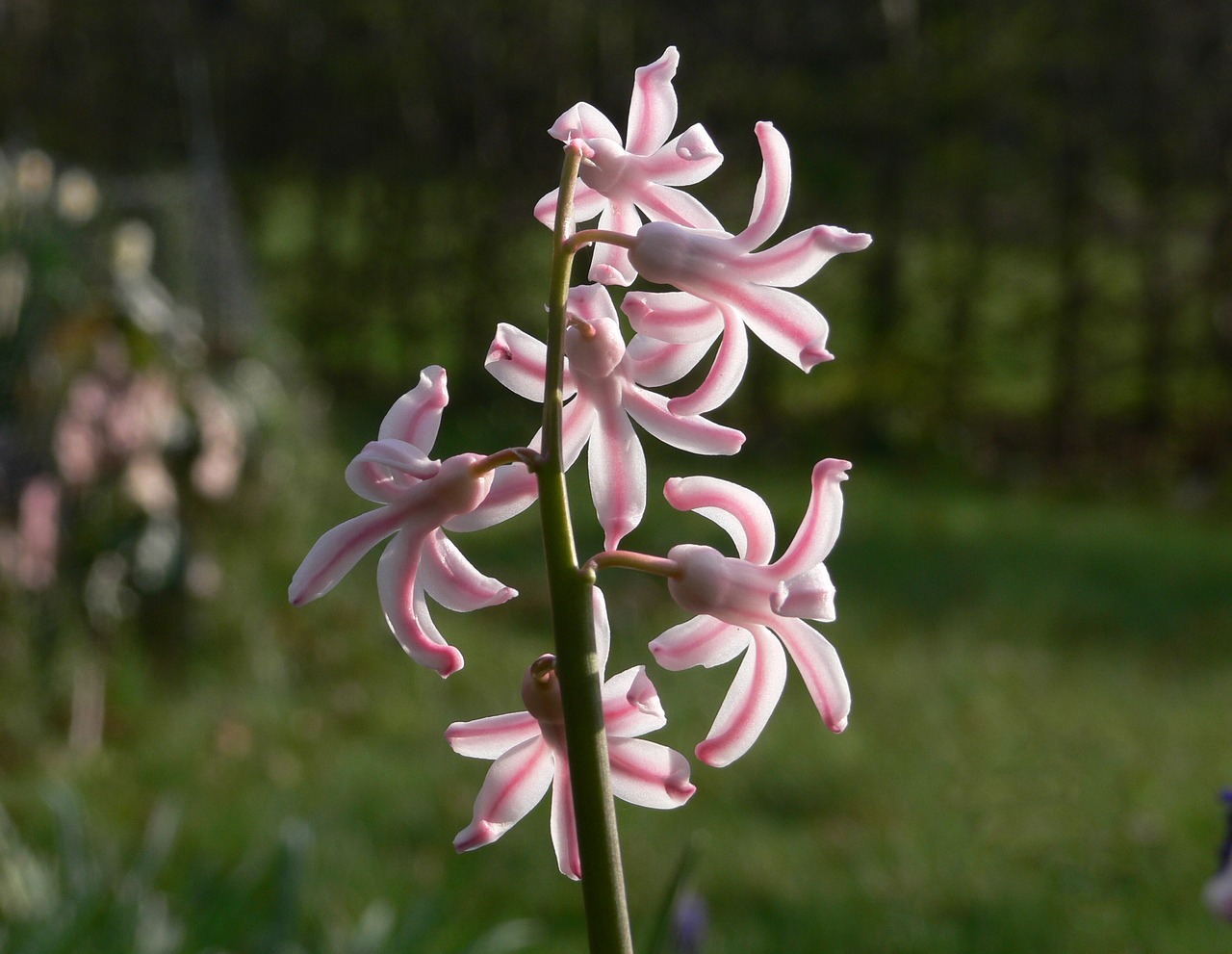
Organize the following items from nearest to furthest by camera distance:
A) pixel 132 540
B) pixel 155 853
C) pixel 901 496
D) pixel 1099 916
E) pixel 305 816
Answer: pixel 155 853 → pixel 1099 916 → pixel 305 816 → pixel 132 540 → pixel 901 496

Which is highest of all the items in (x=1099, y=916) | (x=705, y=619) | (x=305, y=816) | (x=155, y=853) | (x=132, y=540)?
(x=705, y=619)

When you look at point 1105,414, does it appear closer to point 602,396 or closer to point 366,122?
point 366,122

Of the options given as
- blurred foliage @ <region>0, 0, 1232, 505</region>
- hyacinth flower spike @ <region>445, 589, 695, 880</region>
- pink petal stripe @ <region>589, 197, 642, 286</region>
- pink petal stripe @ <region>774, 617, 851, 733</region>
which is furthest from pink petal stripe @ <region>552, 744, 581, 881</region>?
blurred foliage @ <region>0, 0, 1232, 505</region>

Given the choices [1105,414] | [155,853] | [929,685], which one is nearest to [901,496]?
[1105,414]

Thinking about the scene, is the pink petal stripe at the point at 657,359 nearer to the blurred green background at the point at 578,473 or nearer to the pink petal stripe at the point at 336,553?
the pink petal stripe at the point at 336,553

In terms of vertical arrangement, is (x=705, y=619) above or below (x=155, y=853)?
above

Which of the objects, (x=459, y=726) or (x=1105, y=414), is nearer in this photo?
(x=459, y=726)

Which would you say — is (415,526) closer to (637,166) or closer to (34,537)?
(637,166)
